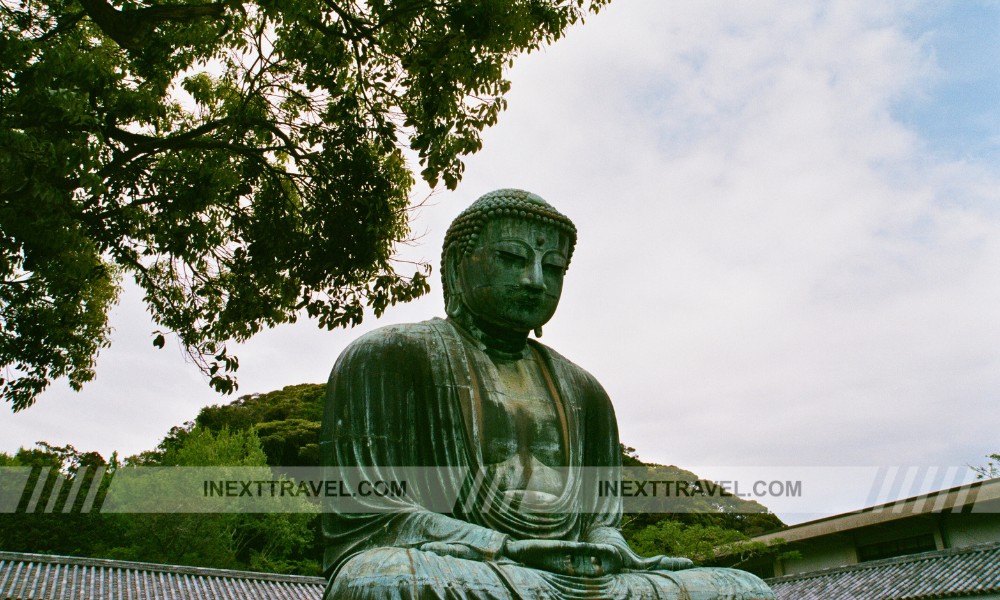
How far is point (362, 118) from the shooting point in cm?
757

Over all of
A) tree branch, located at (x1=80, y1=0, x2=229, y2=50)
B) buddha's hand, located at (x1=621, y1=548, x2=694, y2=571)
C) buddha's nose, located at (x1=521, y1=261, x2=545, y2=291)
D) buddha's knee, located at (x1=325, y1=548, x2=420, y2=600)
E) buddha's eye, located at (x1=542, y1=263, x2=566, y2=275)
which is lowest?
buddha's knee, located at (x1=325, y1=548, x2=420, y2=600)

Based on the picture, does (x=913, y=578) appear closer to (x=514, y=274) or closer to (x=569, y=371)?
(x=569, y=371)

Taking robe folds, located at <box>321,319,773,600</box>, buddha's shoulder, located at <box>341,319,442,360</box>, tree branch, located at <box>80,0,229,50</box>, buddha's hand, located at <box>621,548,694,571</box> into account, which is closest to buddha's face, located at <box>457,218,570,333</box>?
robe folds, located at <box>321,319,773,600</box>

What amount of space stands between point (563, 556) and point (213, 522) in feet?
74.4

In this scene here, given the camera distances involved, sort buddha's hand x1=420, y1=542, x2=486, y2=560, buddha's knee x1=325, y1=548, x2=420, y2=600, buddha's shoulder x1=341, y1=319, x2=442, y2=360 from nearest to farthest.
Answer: buddha's knee x1=325, y1=548, x2=420, y2=600 < buddha's hand x1=420, y1=542, x2=486, y2=560 < buddha's shoulder x1=341, y1=319, x2=442, y2=360

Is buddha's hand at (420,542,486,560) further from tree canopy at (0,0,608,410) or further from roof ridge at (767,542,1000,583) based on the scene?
roof ridge at (767,542,1000,583)

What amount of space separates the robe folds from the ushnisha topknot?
0.51 m

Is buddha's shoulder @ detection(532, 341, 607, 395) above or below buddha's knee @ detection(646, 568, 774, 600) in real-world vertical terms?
above

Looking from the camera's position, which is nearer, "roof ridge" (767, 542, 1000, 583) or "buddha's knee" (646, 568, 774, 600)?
"buddha's knee" (646, 568, 774, 600)

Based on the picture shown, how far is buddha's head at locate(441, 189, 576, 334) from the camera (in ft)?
14.9

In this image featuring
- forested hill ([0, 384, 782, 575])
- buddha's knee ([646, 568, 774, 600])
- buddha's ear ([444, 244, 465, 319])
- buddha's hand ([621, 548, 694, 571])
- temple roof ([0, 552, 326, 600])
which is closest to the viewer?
buddha's knee ([646, 568, 774, 600])

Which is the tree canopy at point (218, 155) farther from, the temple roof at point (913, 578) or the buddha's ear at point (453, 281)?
the temple roof at point (913, 578)

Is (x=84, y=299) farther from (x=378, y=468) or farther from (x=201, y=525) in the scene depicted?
(x=201, y=525)

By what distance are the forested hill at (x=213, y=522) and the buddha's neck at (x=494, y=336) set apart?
1299 centimetres
